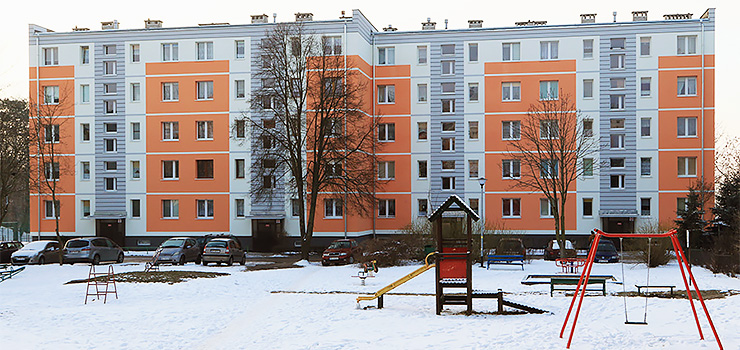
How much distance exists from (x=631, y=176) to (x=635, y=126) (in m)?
3.40

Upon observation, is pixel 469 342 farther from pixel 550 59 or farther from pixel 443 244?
pixel 550 59

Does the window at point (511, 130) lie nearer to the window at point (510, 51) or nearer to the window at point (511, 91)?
the window at point (511, 91)


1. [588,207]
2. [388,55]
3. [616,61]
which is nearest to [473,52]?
[388,55]


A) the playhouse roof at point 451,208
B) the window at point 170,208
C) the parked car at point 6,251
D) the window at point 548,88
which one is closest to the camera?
the playhouse roof at point 451,208

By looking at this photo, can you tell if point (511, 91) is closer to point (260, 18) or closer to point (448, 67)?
point (448, 67)

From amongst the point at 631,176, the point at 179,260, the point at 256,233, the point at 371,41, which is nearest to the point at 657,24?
the point at 631,176

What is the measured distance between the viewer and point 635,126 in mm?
47875

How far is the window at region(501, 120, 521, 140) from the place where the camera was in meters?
49.2

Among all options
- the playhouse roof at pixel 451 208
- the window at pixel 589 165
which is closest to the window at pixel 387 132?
the window at pixel 589 165

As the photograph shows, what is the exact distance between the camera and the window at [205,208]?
49406 mm

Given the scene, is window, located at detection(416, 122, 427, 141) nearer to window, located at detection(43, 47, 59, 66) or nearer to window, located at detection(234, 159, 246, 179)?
window, located at detection(234, 159, 246, 179)

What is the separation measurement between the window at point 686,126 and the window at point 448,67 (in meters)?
15.7

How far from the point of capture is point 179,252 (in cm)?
3400

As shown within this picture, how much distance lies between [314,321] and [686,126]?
129ft
